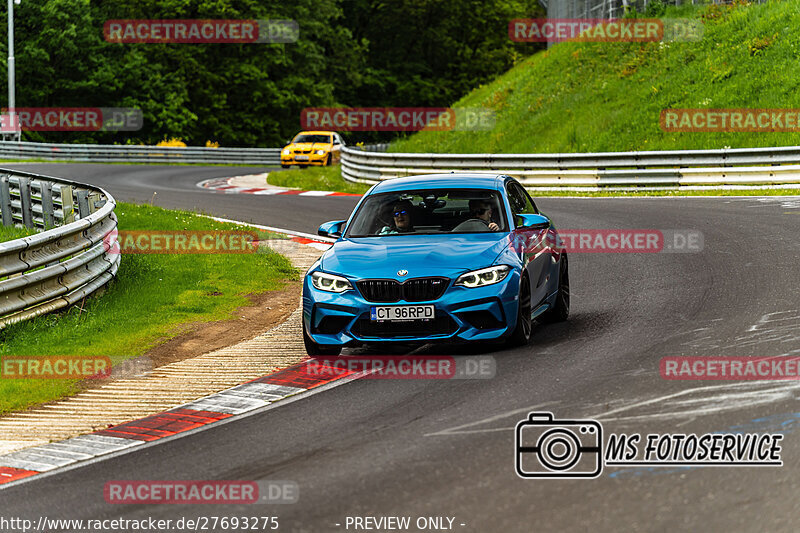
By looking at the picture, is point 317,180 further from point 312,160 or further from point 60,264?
point 60,264

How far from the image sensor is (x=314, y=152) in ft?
137

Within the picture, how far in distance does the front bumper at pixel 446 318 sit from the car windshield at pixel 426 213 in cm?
128

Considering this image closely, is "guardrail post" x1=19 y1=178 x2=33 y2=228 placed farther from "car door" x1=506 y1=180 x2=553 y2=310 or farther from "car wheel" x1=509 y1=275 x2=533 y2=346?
"car wheel" x1=509 y1=275 x2=533 y2=346

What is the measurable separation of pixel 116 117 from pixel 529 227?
52582 mm

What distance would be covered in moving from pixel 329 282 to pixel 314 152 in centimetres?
3259

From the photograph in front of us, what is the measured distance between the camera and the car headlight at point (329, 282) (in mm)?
9555

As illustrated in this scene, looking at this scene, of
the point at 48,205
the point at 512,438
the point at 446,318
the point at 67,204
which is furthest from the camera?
the point at 48,205

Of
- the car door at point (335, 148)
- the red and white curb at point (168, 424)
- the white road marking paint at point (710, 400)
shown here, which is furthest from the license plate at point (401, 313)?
the car door at point (335, 148)

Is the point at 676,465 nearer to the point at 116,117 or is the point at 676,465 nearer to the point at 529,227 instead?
the point at 529,227

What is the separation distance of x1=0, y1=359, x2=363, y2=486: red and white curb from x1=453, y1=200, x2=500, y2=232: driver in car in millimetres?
2021

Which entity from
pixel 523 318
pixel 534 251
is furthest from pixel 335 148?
pixel 523 318

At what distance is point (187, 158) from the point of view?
51.4 m

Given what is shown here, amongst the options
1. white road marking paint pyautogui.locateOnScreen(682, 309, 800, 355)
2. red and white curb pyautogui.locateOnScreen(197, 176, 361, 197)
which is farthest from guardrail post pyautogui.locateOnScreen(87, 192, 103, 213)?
red and white curb pyautogui.locateOnScreen(197, 176, 361, 197)

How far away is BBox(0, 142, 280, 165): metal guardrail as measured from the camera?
162ft
